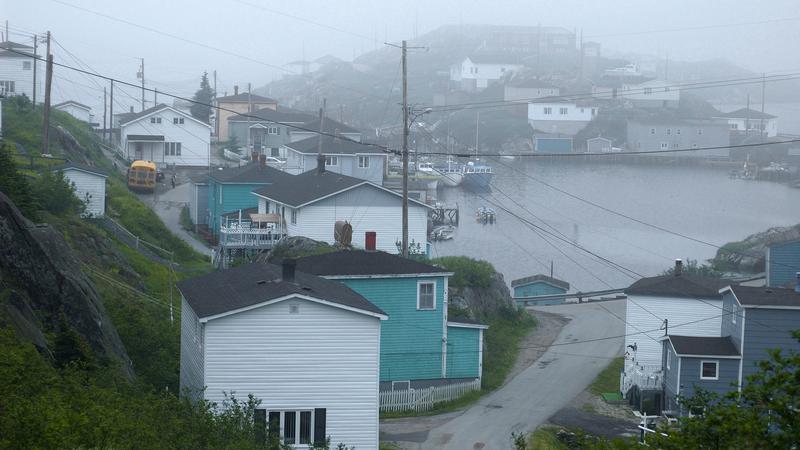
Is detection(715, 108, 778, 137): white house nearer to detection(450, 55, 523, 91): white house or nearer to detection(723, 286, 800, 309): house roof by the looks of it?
detection(450, 55, 523, 91): white house

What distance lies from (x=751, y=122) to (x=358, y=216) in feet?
253

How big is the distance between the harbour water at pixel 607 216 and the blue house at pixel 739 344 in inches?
726

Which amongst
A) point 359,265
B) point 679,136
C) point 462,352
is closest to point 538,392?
point 462,352

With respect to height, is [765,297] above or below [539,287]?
above

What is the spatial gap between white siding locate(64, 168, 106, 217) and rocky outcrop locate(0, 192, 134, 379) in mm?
11850

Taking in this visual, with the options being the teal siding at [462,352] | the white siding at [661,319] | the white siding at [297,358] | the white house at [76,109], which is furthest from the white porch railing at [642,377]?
the white house at [76,109]

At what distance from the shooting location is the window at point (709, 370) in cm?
1557

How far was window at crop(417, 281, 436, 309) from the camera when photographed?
52.2 feet

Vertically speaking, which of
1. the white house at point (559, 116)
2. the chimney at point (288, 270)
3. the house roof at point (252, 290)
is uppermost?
the white house at point (559, 116)

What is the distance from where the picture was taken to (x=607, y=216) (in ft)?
184

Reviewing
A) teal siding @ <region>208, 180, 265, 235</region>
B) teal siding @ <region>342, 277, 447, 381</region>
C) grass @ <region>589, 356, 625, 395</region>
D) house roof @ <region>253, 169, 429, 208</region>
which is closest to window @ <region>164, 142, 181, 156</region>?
teal siding @ <region>208, 180, 265, 235</region>

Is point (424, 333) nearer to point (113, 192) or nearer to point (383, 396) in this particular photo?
point (383, 396)

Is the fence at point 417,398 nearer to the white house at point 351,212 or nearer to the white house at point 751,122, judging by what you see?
the white house at point 351,212

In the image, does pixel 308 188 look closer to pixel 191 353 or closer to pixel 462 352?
pixel 462 352
